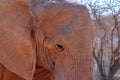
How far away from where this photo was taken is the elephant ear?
2438mm

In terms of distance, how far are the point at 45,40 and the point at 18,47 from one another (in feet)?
0.55

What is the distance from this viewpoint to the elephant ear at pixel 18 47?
2438 millimetres

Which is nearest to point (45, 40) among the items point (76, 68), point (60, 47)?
point (60, 47)

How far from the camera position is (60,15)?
2.40 meters

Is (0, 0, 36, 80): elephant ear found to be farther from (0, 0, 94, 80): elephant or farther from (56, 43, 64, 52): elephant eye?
(56, 43, 64, 52): elephant eye

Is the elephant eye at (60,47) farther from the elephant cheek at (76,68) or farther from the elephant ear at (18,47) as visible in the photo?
the elephant ear at (18,47)

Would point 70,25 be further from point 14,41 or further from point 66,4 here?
point 14,41

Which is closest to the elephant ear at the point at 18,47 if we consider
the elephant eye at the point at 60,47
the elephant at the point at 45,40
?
the elephant at the point at 45,40

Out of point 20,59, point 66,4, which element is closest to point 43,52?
point 20,59

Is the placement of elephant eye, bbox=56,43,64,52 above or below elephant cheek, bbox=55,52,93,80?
above

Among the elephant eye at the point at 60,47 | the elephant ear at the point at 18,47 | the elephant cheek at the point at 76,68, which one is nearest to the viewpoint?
the elephant cheek at the point at 76,68

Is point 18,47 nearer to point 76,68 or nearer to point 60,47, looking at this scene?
point 60,47

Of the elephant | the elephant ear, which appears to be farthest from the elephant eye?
the elephant ear

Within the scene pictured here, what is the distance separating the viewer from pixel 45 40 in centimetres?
242
